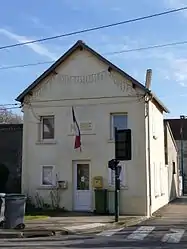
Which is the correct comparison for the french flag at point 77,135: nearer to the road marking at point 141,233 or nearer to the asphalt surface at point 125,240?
the asphalt surface at point 125,240

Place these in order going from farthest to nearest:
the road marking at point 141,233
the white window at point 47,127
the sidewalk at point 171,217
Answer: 1. the white window at point 47,127
2. the sidewalk at point 171,217
3. the road marking at point 141,233

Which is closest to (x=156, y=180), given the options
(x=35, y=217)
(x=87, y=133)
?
(x=87, y=133)

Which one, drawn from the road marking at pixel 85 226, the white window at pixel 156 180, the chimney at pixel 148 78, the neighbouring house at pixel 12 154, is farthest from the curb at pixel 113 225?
the neighbouring house at pixel 12 154

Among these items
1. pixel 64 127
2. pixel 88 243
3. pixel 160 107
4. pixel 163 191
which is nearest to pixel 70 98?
pixel 64 127

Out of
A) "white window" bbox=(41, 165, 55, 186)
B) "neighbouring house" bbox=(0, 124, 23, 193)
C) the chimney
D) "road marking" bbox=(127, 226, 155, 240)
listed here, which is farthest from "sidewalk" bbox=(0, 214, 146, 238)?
"neighbouring house" bbox=(0, 124, 23, 193)

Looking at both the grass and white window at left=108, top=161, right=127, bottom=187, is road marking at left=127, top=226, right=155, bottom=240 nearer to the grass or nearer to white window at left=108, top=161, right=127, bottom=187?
the grass

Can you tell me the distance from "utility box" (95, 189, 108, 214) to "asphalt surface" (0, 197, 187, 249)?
4680 mm

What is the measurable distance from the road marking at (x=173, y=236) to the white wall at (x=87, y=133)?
20.7 feet

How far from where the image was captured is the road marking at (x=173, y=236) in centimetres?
1489

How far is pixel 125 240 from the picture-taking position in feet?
48.9

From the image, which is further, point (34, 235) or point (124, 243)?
point (34, 235)

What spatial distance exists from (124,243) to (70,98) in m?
12.5

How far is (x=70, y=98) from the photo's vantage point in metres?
25.6

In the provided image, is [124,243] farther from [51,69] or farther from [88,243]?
[51,69]
